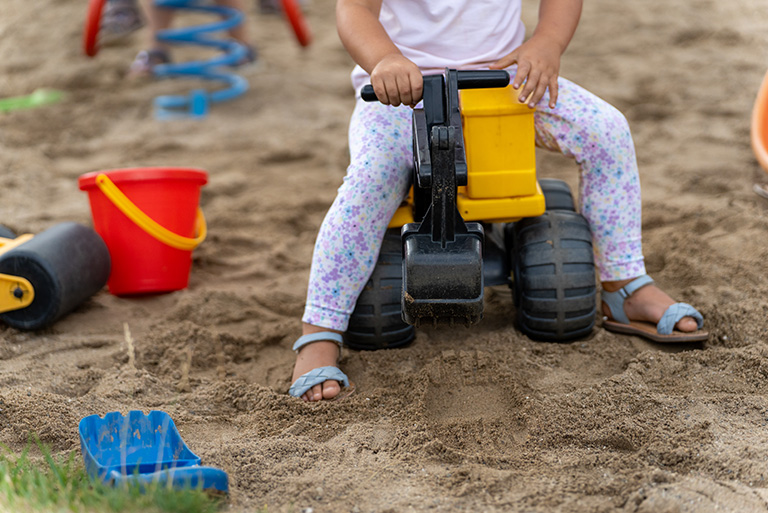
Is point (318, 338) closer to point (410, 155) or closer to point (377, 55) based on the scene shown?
point (410, 155)

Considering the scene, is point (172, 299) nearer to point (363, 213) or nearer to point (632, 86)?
point (363, 213)

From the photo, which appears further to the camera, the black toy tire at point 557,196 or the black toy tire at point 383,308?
the black toy tire at point 557,196

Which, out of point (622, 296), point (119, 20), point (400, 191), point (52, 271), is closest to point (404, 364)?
point (400, 191)

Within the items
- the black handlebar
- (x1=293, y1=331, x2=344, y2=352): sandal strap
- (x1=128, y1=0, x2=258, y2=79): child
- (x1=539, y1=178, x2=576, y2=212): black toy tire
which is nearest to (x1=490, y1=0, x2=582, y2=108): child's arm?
the black handlebar

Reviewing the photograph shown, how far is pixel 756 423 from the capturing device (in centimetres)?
154

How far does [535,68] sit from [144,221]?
118 centimetres

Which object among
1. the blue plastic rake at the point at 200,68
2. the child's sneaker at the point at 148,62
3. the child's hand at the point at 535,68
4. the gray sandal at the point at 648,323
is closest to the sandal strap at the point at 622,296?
the gray sandal at the point at 648,323

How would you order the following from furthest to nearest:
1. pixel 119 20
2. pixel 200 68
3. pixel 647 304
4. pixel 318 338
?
1. pixel 119 20
2. pixel 200 68
3. pixel 647 304
4. pixel 318 338

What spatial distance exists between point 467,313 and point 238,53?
3068mm

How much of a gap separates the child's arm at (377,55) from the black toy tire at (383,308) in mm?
402

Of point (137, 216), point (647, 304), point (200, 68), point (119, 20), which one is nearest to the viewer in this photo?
point (647, 304)

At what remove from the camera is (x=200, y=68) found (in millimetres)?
4203

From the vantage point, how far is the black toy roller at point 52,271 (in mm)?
2025

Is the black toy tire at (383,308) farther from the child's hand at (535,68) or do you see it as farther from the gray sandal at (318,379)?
the child's hand at (535,68)
